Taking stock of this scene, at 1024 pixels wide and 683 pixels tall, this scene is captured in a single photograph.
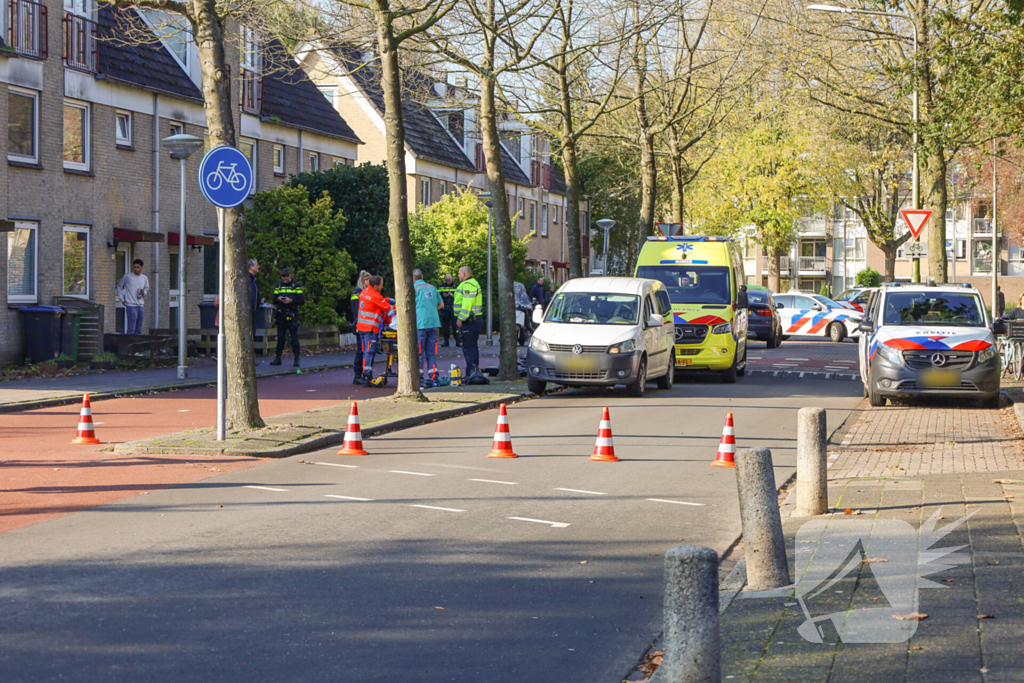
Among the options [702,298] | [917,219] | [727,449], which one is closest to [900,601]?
[727,449]

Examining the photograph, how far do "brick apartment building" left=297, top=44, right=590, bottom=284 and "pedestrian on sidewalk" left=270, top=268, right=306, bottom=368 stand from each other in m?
14.2

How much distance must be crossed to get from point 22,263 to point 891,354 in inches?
673

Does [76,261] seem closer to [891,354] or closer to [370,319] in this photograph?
[370,319]

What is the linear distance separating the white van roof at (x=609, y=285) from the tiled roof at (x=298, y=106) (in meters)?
16.5

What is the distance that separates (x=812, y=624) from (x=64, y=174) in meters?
23.2

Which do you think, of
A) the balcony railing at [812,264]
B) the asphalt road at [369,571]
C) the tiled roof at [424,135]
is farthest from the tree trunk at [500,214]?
the balcony railing at [812,264]

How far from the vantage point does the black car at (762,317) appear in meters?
35.2

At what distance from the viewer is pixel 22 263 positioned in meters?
24.5

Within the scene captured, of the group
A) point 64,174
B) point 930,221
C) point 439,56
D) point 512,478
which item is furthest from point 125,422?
point 930,221

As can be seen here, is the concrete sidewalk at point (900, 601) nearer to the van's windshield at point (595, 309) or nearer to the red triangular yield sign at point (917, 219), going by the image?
the van's windshield at point (595, 309)

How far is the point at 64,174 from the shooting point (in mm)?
25500

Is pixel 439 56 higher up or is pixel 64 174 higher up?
pixel 439 56

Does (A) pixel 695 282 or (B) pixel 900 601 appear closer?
(B) pixel 900 601

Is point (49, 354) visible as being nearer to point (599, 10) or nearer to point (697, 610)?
point (599, 10)
